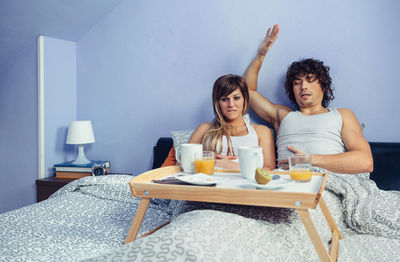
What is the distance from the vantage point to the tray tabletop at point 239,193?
96cm

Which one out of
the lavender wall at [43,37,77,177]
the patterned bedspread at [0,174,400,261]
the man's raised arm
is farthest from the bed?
the lavender wall at [43,37,77,177]

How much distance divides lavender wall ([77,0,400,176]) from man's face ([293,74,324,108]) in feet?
0.78

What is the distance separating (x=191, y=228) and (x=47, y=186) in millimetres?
2227

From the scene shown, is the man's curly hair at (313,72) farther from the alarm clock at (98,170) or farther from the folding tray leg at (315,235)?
the alarm clock at (98,170)

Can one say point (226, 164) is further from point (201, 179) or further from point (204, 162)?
point (201, 179)

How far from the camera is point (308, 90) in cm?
208

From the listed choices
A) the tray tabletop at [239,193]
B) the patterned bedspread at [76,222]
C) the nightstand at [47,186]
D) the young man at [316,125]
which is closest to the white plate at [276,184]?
the tray tabletop at [239,193]

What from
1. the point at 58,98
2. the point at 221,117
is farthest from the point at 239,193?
Result: the point at 58,98

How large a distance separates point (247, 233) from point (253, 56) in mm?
1738

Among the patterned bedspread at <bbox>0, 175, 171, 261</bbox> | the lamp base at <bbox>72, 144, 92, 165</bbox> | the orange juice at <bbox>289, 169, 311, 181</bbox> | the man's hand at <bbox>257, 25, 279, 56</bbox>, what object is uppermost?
the man's hand at <bbox>257, 25, 279, 56</bbox>

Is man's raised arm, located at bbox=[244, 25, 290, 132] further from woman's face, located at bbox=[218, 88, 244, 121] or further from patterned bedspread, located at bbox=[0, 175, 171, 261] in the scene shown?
patterned bedspread, located at bbox=[0, 175, 171, 261]

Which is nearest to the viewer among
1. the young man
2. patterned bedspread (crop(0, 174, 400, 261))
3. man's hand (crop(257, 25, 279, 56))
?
patterned bedspread (crop(0, 174, 400, 261))

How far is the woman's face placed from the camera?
2107mm

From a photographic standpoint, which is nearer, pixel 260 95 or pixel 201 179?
pixel 201 179
